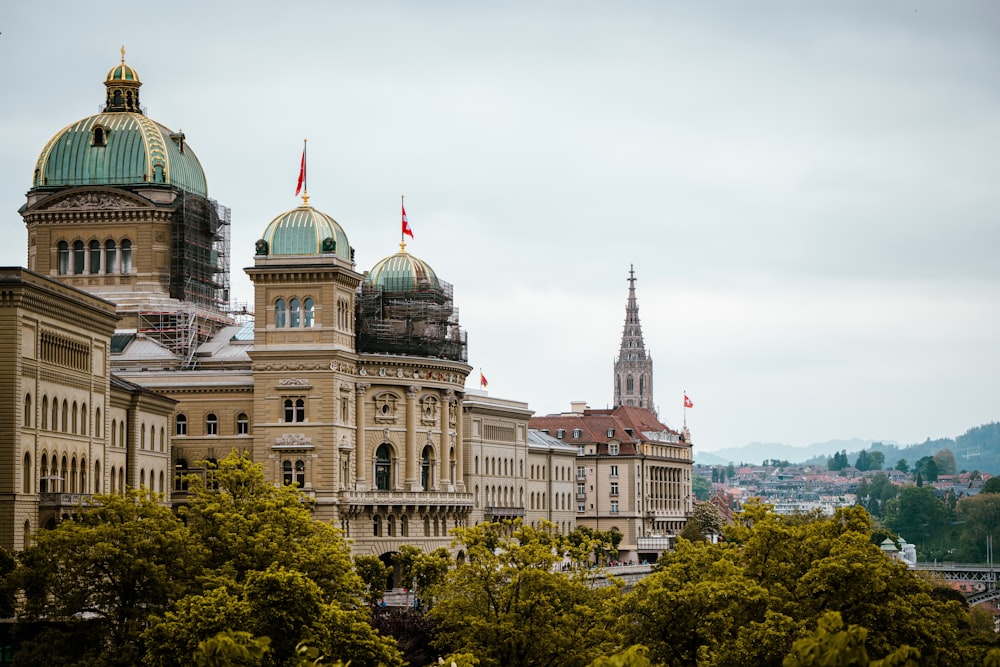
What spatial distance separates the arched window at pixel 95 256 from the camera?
15412 cm

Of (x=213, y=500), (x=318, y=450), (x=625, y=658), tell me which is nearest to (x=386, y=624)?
(x=213, y=500)

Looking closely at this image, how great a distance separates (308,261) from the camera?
14338 centimetres

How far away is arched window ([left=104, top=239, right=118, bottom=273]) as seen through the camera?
154250 mm

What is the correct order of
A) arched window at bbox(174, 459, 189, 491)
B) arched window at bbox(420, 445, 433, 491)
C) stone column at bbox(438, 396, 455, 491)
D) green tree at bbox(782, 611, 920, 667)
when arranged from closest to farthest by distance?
green tree at bbox(782, 611, 920, 667), arched window at bbox(174, 459, 189, 491), arched window at bbox(420, 445, 433, 491), stone column at bbox(438, 396, 455, 491)

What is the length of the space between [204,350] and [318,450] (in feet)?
55.0

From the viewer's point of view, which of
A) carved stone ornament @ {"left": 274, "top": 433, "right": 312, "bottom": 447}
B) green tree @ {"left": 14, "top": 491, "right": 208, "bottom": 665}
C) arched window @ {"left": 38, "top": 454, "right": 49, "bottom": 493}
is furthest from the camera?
carved stone ornament @ {"left": 274, "top": 433, "right": 312, "bottom": 447}

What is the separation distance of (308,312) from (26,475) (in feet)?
143

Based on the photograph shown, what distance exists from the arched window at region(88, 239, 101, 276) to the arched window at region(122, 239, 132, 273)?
1.81m

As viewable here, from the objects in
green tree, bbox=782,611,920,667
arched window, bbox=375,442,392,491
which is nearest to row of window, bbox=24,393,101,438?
arched window, bbox=375,442,392,491

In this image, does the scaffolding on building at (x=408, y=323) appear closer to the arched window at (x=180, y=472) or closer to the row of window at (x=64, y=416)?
the arched window at (x=180, y=472)

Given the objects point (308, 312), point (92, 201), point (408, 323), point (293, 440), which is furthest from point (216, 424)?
point (92, 201)

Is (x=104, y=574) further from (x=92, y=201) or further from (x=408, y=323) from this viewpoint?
(x=408, y=323)

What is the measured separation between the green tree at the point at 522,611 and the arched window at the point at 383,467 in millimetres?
49622

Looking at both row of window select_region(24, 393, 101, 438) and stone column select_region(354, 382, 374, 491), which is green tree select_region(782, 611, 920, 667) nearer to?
row of window select_region(24, 393, 101, 438)
